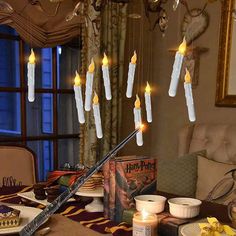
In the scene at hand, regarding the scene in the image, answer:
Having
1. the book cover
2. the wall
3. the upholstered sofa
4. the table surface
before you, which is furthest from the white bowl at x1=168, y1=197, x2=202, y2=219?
the wall

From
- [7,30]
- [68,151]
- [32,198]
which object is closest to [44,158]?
[68,151]

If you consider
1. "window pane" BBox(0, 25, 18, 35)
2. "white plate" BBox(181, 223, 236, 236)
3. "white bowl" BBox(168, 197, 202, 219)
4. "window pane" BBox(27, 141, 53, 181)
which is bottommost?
"window pane" BBox(27, 141, 53, 181)

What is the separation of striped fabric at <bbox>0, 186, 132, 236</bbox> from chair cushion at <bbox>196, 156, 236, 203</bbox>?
4.10ft

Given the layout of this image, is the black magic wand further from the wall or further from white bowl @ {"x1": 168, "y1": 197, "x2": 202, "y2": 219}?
the wall

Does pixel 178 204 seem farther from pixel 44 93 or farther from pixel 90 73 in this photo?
pixel 44 93

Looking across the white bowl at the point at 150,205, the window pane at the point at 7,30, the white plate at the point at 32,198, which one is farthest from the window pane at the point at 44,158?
the white bowl at the point at 150,205

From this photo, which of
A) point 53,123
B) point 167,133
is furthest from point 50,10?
point 167,133

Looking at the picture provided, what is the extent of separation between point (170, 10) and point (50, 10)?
3.89 feet

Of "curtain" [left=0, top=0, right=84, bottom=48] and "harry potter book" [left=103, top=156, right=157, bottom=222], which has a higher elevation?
"curtain" [left=0, top=0, right=84, bottom=48]

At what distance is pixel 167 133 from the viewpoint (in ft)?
11.9

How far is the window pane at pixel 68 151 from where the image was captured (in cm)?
341

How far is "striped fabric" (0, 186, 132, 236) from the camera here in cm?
124

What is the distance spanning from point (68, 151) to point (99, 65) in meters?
0.86

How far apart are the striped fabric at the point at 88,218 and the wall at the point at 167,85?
6.36 feet
